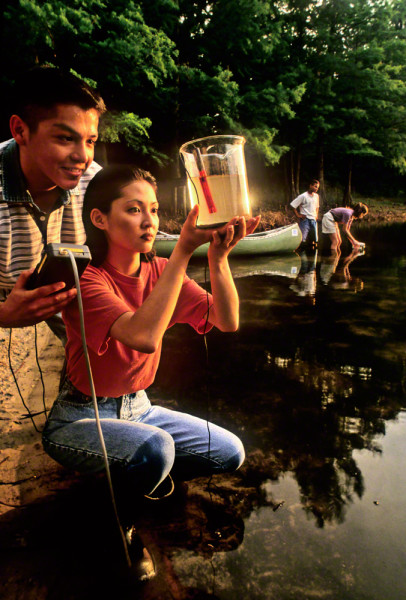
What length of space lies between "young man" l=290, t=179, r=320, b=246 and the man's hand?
10821mm

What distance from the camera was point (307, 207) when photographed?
11961 millimetres

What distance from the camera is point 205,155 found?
1.54 meters

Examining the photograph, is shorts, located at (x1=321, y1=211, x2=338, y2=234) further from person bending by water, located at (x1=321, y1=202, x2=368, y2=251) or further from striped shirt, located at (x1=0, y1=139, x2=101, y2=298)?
striped shirt, located at (x1=0, y1=139, x2=101, y2=298)

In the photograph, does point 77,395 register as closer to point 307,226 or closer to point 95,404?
point 95,404

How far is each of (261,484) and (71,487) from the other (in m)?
1.08

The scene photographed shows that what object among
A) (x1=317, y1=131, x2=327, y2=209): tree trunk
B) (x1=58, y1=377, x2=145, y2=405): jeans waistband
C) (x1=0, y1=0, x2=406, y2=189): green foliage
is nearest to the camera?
(x1=58, y1=377, x2=145, y2=405): jeans waistband

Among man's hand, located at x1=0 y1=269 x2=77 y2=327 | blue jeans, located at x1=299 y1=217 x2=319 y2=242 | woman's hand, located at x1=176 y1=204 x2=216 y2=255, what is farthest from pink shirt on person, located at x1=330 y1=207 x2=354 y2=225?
man's hand, located at x1=0 y1=269 x2=77 y2=327

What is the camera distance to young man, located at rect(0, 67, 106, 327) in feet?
5.32

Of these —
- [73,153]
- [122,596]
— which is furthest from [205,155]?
[122,596]

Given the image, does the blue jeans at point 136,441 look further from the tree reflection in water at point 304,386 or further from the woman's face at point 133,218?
the woman's face at point 133,218

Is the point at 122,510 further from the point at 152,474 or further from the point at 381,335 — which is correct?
the point at 381,335

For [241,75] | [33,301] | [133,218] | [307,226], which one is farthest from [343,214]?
[241,75]

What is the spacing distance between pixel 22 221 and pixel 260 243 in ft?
29.1

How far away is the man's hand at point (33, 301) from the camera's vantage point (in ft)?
4.95
